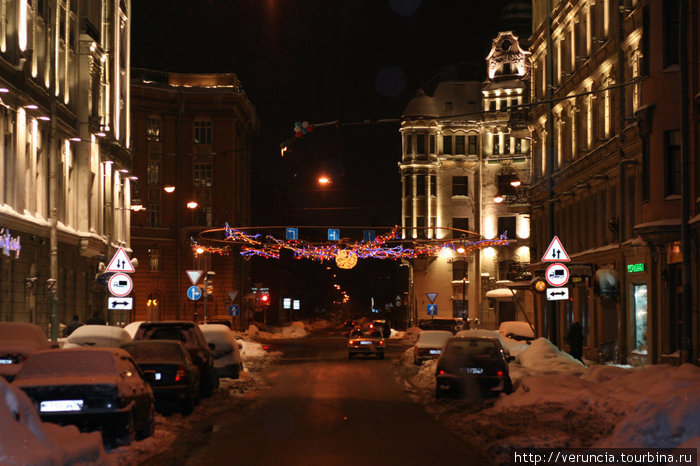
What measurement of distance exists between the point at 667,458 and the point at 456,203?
233 feet

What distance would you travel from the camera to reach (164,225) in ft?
252

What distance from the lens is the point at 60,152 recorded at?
4059cm

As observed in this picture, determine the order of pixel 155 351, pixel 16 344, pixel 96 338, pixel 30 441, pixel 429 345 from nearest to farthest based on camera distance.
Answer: pixel 30 441 → pixel 155 351 → pixel 16 344 → pixel 96 338 → pixel 429 345

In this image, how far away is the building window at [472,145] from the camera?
8181cm

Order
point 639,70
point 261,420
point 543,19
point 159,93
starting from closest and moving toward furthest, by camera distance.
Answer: point 261,420
point 639,70
point 543,19
point 159,93

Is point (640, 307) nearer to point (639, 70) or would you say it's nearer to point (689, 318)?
point (639, 70)

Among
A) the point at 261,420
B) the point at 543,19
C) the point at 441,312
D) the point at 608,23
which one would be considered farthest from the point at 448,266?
the point at 261,420

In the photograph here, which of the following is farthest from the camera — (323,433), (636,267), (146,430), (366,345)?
(366,345)

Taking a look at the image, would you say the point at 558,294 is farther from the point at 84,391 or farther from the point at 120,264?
the point at 84,391

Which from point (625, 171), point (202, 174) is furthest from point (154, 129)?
point (625, 171)

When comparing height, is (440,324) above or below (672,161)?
below

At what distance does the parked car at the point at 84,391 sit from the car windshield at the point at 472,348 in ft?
30.1

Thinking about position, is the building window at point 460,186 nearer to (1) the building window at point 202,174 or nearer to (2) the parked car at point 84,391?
(1) the building window at point 202,174

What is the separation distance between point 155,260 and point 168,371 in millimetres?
58666
